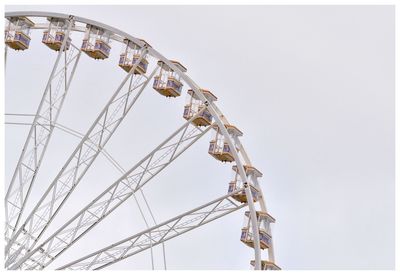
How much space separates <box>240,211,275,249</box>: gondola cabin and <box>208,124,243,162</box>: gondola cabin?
7.34ft

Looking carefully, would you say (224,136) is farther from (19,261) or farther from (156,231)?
(19,261)

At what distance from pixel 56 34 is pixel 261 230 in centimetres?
1013

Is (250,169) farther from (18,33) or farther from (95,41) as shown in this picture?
(18,33)

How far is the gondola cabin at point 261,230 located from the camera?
52344 mm

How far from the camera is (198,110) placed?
53938 millimetres

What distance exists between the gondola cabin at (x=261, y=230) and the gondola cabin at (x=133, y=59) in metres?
6.34

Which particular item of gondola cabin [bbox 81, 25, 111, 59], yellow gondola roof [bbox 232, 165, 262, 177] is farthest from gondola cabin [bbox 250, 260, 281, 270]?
gondola cabin [bbox 81, 25, 111, 59]

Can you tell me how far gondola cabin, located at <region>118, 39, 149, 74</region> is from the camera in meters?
54.4

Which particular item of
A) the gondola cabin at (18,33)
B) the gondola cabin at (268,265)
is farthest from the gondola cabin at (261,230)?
the gondola cabin at (18,33)

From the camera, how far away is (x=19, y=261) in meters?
51.1

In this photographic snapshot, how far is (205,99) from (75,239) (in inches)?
253

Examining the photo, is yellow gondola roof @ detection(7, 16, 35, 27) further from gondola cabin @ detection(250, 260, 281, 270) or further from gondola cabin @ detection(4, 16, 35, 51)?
gondola cabin @ detection(250, 260, 281, 270)

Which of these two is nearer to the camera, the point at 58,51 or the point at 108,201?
the point at 108,201
